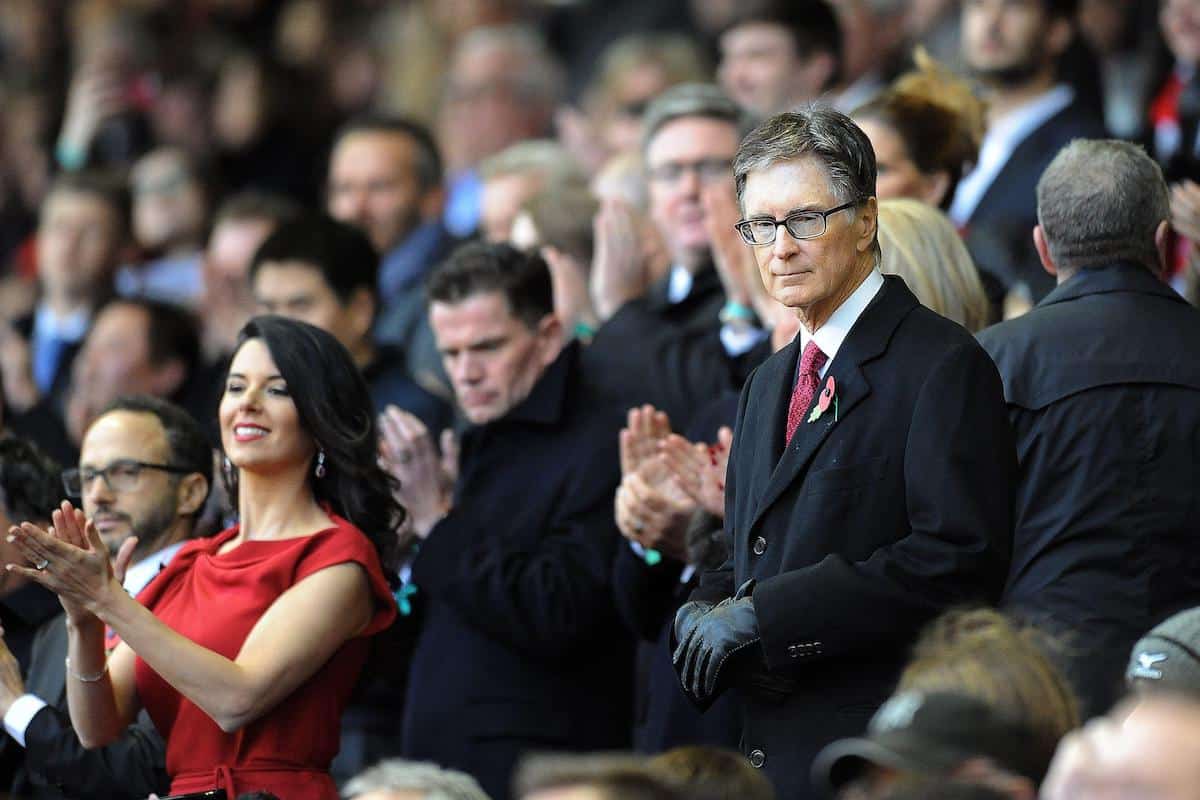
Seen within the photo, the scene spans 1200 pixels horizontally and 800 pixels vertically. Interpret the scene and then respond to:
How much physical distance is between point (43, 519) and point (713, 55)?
5.45 meters

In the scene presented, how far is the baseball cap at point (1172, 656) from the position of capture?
3.29 meters

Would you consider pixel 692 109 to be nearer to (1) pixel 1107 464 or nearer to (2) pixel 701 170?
(2) pixel 701 170

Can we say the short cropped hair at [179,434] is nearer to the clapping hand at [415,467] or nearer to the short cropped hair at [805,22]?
the clapping hand at [415,467]

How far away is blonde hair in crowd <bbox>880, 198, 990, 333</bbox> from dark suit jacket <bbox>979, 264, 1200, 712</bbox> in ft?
1.11

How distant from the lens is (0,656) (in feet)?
16.2

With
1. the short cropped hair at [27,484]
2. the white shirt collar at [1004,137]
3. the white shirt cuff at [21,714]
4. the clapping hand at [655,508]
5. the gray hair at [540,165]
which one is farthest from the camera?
the gray hair at [540,165]

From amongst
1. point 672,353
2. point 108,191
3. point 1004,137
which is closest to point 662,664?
point 672,353

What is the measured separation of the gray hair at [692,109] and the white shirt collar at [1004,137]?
2.63 ft

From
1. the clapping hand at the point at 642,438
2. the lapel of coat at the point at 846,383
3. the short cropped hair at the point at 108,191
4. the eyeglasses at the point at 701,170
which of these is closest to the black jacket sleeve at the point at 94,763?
the clapping hand at the point at 642,438

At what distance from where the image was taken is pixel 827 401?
3.88 m

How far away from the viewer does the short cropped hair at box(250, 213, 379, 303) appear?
668 centimetres

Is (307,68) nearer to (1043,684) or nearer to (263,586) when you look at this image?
(263,586)

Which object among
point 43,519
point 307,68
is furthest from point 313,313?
point 307,68

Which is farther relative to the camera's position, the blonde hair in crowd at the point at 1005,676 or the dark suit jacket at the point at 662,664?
the dark suit jacket at the point at 662,664
